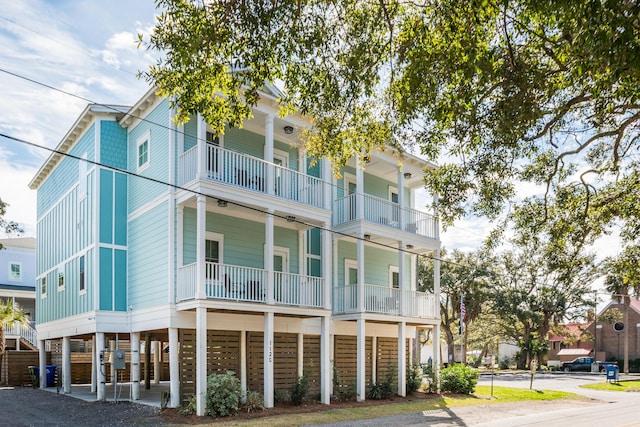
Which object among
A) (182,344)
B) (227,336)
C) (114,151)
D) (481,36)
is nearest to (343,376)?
(227,336)

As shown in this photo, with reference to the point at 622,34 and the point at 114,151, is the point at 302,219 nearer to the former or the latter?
the point at 114,151

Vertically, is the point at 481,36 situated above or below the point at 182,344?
above

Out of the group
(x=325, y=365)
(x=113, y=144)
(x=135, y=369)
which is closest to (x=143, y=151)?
(x=113, y=144)

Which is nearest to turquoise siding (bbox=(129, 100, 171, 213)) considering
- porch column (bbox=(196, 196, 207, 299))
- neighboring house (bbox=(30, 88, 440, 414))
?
neighboring house (bbox=(30, 88, 440, 414))

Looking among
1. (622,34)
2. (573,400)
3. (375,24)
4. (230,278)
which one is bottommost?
(573,400)

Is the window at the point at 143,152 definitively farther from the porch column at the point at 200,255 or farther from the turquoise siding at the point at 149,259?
the porch column at the point at 200,255

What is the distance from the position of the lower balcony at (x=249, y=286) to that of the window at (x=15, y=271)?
27310 millimetres

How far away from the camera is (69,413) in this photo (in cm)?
1588

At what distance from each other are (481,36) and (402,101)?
1.78 meters

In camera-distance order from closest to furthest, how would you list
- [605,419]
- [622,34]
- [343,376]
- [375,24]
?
[622,34] < [375,24] < [605,419] < [343,376]

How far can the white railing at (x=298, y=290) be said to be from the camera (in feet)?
60.2

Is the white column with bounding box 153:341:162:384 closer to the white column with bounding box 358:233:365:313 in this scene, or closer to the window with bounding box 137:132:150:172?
the window with bounding box 137:132:150:172

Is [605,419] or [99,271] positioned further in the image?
[99,271]

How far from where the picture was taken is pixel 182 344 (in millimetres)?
17188
